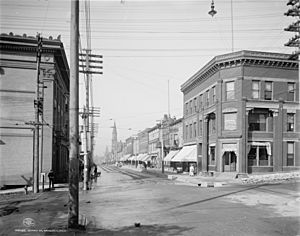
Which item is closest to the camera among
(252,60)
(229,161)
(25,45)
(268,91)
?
(25,45)

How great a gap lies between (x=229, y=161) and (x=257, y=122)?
5.44 meters

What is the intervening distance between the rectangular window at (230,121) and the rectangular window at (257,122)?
5.94ft

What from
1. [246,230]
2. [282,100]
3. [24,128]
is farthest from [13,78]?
[282,100]

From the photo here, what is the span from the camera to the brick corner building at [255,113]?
35531 millimetres

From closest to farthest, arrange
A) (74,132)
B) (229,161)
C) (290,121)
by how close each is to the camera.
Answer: (74,132) < (229,161) < (290,121)

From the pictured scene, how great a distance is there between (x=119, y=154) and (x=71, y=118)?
173m

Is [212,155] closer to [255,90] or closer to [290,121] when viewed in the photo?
[255,90]

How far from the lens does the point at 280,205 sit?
1539cm

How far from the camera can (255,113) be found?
119 feet

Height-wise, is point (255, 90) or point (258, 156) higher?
point (255, 90)

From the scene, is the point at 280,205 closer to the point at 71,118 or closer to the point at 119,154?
the point at 71,118

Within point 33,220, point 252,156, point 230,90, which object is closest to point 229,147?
point 252,156

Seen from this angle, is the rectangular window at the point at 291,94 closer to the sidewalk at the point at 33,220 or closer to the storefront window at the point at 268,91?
the storefront window at the point at 268,91

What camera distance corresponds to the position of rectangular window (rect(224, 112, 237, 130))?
3622 cm
